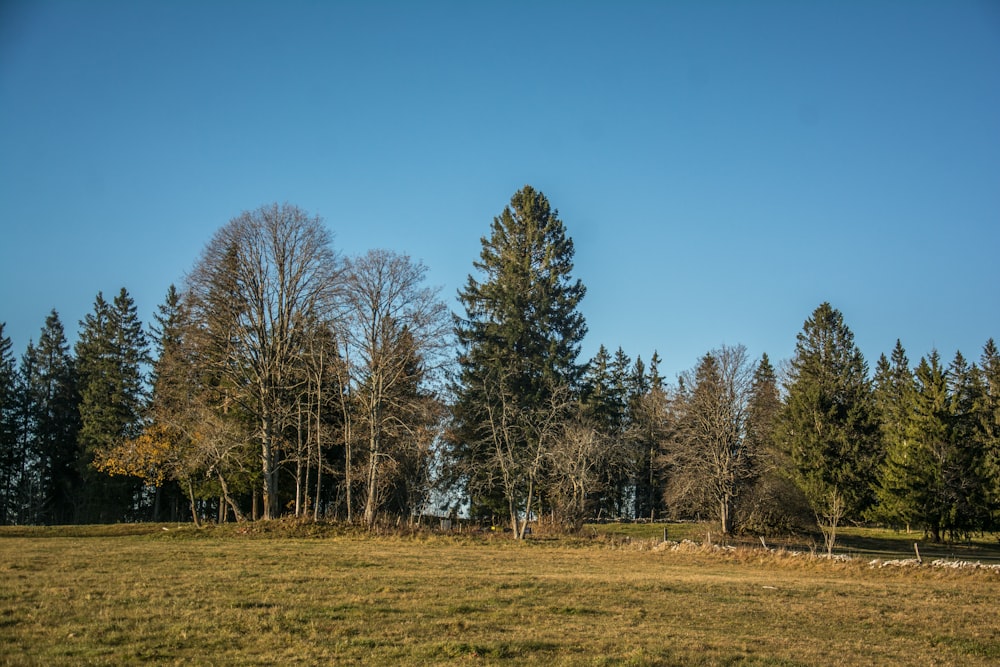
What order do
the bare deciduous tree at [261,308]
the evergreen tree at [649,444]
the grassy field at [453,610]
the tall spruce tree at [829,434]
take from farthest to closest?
1. the evergreen tree at [649,444]
2. the tall spruce tree at [829,434]
3. the bare deciduous tree at [261,308]
4. the grassy field at [453,610]

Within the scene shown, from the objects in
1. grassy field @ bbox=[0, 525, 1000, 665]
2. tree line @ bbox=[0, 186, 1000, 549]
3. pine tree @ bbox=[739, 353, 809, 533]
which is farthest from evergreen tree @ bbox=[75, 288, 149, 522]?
pine tree @ bbox=[739, 353, 809, 533]

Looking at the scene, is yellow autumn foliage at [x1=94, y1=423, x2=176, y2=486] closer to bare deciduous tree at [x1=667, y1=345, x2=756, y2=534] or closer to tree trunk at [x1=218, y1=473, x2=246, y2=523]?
tree trunk at [x1=218, y1=473, x2=246, y2=523]

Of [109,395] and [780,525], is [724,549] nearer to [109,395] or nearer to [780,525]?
[780,525]

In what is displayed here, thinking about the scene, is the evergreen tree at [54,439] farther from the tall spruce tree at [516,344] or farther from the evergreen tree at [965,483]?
the evergreen tree at [965,483]

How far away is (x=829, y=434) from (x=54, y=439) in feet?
197

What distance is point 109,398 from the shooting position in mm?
53125

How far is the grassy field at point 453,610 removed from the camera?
380 inches

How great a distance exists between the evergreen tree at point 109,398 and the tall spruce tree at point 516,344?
22414 millimetres

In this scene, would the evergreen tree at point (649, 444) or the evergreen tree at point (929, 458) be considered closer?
the evergreen tree at point (929, 458)

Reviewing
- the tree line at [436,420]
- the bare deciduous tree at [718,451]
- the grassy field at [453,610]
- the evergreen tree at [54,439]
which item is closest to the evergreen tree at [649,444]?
the tree line at [436,420]

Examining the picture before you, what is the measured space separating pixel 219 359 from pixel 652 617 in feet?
95.2

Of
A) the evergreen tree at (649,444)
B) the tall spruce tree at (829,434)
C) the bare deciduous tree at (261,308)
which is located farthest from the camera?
the evergreen tree at (649,444)

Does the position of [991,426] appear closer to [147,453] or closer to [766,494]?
[766,494]

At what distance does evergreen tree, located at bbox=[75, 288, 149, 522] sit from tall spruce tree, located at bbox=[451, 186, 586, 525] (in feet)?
73.5
